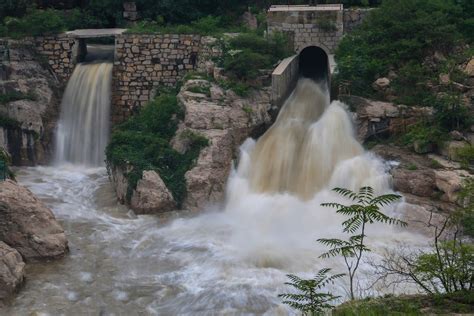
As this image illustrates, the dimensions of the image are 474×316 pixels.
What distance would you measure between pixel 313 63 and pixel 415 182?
10212 mm

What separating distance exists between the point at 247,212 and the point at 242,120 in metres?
3.18

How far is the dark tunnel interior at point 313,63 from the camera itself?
24141 mm

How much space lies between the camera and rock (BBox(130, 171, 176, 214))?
1700cm

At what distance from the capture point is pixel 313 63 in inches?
1001

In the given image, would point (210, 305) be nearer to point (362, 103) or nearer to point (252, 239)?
point (252, 239)

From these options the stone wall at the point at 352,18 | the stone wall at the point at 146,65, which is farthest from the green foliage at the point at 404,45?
the stone wall at the point at 146,65

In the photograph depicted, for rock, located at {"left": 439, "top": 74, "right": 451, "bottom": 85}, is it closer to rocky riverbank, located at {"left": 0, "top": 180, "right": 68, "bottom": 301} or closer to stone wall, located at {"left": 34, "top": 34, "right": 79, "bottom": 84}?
rocky riverbank, located at {"left": 0, "top": 180, "right": 68, "bottom": 301}

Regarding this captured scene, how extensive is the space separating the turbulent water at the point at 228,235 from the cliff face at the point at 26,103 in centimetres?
85

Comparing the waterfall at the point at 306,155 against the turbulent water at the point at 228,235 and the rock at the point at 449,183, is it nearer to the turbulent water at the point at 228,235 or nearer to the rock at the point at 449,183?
→ the turbulent water at the point at 228,235

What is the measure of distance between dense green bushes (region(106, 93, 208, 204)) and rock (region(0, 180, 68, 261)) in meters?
3.14

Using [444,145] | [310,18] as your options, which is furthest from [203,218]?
[310,18]

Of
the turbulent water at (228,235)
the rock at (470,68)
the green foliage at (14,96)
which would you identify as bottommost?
the turbulent water at (228,235)

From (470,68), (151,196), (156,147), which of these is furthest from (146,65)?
(470,68)

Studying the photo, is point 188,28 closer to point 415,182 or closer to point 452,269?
point 415,182
